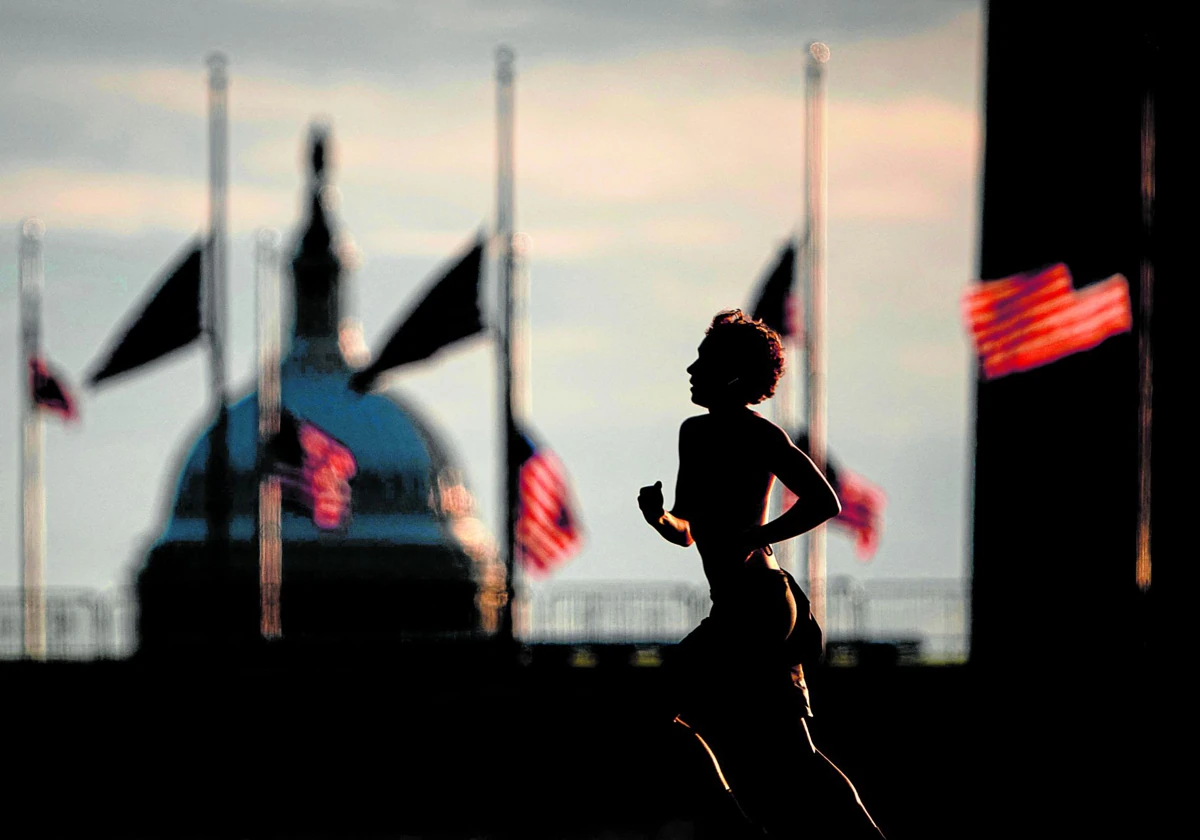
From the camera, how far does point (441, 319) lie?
108 ft

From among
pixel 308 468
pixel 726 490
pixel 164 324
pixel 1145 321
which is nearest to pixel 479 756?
pixel 1145 321

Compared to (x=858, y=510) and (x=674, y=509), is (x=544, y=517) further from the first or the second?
(x=674, y=509)

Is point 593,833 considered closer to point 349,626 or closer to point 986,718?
point 986,718

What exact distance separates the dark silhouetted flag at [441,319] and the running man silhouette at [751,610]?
75.2 feet

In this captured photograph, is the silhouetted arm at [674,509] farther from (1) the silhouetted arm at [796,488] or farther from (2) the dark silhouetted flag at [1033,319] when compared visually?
(2) the dark silhouetted flag at [1033,319]

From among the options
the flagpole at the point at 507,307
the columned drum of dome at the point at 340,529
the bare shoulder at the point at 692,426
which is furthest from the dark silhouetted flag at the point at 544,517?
the columned drum of dome at the point at 340,529

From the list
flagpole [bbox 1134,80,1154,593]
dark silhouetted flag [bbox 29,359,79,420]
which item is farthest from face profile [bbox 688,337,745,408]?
dark silhouetted flag [bbox 29,359,79,420]

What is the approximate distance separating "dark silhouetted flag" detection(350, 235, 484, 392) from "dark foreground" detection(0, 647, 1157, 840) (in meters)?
4.41

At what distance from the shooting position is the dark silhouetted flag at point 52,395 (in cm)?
4028

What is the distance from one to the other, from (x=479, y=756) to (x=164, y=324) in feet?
38.3

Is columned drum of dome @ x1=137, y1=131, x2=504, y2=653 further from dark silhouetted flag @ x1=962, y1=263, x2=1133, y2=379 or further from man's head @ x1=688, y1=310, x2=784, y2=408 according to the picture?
man's head @ x1=688, y1=310, x2=784, y2=408

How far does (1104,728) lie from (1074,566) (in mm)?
3951

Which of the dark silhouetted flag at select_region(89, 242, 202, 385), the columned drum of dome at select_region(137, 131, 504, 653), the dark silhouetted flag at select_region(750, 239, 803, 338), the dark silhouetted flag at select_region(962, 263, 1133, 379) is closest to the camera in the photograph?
the dark silhouetted flag at select_region(962, 263, 1133, 379)

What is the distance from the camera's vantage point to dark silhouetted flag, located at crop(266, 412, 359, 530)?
44.4 metres
